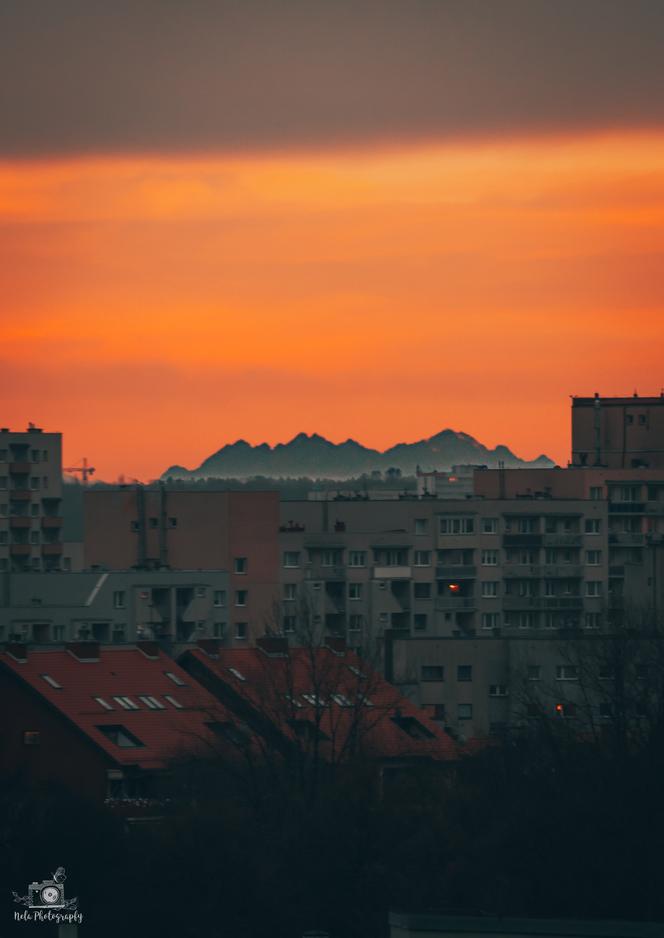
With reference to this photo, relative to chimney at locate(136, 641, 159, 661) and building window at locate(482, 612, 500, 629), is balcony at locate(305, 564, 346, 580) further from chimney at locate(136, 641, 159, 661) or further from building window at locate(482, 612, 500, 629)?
chimney at locate(136, 641, 159, 661)

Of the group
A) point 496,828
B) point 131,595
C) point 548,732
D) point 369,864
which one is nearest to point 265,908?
point 369,864

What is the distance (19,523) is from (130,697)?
65.4 metres

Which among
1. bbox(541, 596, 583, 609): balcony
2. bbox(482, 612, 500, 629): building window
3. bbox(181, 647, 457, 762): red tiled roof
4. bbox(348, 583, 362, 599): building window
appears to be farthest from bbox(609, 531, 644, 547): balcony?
bbox(181, 647, 457, 762): red tiled roof

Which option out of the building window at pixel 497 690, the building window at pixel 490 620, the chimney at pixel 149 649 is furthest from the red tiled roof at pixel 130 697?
the building window at pixel 490 620

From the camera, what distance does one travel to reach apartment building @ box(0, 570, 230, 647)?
284ft

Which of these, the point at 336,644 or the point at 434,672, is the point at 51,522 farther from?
the point at 336,644

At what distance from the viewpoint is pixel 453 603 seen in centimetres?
11106

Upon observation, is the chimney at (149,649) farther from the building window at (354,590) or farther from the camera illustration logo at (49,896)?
the building window at (354,590)

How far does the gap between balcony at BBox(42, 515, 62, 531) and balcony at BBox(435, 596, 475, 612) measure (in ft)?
82.5

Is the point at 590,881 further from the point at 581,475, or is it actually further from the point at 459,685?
the point at 581,475

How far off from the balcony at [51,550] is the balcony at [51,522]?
2.85 ft

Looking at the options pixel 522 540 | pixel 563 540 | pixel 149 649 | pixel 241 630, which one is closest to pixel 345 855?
pixel 149 649

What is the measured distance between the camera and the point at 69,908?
43969 millimetres

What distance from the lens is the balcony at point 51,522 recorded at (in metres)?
129
